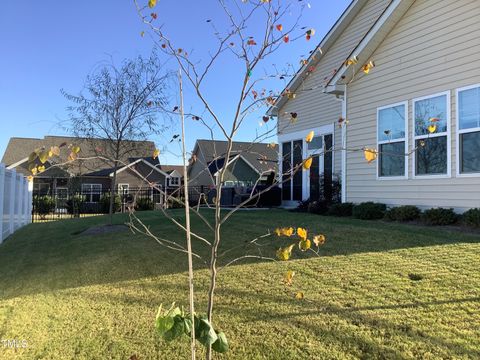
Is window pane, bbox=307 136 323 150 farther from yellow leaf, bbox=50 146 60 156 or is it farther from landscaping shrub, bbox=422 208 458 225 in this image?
yellow leaf, bbox=50 146 60 156

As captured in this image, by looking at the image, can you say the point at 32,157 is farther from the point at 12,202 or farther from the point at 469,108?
the point at 12,202

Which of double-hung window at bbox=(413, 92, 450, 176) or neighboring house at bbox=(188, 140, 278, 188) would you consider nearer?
neighboring house at bbox=(188, 140, 278, 188)

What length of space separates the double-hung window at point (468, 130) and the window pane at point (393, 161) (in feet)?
4.63

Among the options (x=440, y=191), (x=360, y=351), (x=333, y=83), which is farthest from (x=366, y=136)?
(x=360, y=351)

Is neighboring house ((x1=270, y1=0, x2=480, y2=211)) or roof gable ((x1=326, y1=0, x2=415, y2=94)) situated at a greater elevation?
roof gable ((x1=326, y1=0, x2=415, y2=94))

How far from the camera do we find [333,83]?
11.0m

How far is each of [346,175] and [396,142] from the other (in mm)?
1831

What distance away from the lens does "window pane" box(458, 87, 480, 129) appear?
25.6ft

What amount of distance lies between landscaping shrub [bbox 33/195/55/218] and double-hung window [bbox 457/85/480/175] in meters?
20.1

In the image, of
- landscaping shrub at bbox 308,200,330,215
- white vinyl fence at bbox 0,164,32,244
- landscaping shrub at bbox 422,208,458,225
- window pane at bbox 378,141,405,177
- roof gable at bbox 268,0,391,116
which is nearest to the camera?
landscaping shrub at bbox 422,208,458,225

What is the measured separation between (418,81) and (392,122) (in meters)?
1.10

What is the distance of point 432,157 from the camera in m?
8.73

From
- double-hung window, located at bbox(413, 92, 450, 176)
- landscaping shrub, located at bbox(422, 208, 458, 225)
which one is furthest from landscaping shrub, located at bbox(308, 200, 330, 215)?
landscaping shrub, located at bbox(422, 208, 458, 225)

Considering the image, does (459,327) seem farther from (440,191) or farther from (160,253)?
(440,191)
